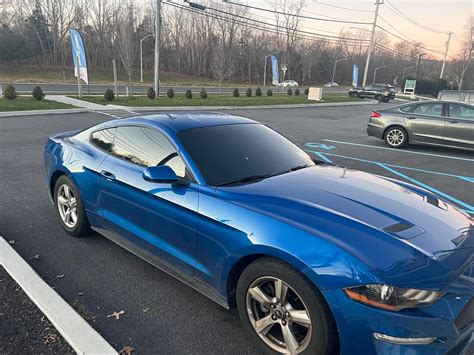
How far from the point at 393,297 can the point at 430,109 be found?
1011 centimetres

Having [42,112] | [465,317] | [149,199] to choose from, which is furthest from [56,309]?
[42,112]

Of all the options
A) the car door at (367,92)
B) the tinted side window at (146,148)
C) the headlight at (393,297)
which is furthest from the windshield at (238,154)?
the car door at (367,92)

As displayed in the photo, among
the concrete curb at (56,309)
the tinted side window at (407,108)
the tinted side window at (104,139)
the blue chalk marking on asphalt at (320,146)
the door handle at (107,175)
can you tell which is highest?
the tinted side window at (407,108)

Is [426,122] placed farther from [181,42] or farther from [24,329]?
[181,42]

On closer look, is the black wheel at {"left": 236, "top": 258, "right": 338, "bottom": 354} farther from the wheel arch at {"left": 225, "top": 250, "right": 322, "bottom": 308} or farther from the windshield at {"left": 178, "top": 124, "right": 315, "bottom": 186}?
the windshield at {"left": 178, "top": 124, "right": 315, "bottom": 186}

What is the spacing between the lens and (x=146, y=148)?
342 centimetres

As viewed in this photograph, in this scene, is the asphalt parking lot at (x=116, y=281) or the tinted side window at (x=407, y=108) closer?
the asphalt parking lot at (x=116, y=281)

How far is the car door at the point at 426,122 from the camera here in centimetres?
1026

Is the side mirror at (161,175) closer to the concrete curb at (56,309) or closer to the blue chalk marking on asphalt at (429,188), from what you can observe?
the concrete curb at (56,309)

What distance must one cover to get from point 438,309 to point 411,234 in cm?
50

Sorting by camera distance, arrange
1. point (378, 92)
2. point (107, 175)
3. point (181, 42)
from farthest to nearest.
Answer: point (181, 42) → point (378, 92) → point (107, 175)

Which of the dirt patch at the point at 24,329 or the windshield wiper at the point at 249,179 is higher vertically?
the windshield wiper at the point at 249,179

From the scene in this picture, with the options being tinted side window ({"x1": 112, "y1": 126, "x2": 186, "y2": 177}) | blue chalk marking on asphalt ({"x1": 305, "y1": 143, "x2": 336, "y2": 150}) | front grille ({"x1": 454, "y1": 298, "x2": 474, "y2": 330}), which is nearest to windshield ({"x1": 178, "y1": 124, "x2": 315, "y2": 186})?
tinted side window ({"x1": 112, "y1": 126, "x2": 186, "y2": 177})

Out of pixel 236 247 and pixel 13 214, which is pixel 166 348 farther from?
pixel 13 214
